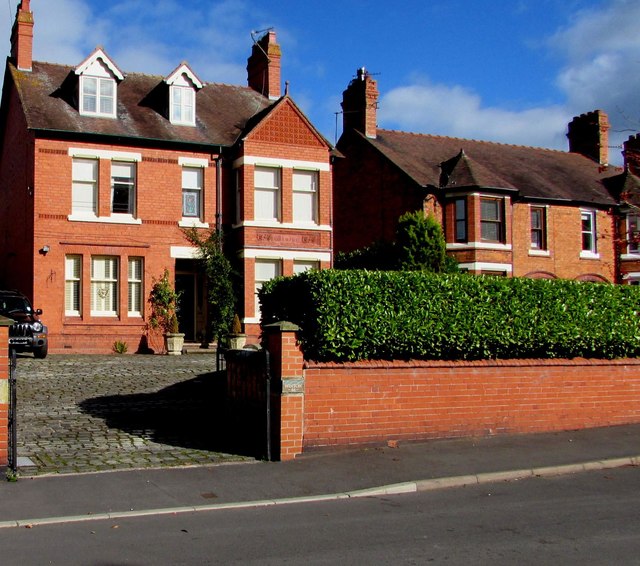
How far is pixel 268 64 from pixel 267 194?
632 centimetres

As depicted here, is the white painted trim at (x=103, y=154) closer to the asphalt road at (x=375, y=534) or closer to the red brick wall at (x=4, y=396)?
the red brick wall at (x=4, y=396)

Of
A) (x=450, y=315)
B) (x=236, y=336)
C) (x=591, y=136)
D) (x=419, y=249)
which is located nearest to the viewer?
(x=450, y=315)

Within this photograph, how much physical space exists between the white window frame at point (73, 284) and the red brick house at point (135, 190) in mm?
35

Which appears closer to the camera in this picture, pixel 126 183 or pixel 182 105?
pixel 126 183

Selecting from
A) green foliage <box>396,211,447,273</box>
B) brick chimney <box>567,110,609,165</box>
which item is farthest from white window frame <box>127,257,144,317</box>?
brick chimney <box>567,110,609,165</box>

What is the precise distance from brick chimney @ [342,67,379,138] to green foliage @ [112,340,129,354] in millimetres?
13905

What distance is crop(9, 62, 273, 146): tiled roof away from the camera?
1015 inches

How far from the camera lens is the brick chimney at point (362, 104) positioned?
1316 inches

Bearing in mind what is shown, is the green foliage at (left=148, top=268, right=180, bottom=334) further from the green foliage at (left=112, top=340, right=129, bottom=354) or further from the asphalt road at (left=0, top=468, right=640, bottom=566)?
the asphalt road at (left=0, top=468, right=640, bottom=566)

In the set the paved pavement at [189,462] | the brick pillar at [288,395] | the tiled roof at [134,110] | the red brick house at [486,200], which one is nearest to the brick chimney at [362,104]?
the red brick house at [486,200]

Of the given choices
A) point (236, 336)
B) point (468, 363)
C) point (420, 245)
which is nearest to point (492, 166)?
point (420, 245)

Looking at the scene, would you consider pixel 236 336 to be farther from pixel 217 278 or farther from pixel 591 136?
pixel 591 136

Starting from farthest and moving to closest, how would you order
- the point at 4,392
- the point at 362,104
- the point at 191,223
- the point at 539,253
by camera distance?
the point at 362,104 < the point at 539,253 < the point at 191,223 < the point at 4,392

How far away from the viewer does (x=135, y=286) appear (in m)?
26.5
